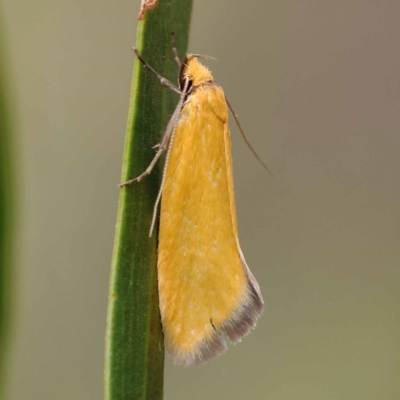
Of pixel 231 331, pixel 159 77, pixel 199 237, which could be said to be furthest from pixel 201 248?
pixel 159 77

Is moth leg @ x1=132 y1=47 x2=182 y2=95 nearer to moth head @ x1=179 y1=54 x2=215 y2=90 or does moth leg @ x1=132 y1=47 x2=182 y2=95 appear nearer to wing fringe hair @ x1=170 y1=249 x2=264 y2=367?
moth head @ x1=179 y1=54 x2=215 y2=90

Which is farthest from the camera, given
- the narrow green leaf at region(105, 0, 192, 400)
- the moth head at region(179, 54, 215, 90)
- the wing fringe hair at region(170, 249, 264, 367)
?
the moth head at region(179, 54, 215, 90)

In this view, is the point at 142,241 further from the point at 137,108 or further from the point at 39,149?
the point at 39,149

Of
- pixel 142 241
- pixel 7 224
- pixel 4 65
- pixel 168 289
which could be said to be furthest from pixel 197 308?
pixel 4 65

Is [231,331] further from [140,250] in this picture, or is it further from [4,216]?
[4,216]

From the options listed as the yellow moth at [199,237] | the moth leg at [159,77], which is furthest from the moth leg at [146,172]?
the moth leg at [159,77]

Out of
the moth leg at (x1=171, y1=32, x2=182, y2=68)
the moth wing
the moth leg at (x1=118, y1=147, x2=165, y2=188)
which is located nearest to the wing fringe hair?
the moth wing
